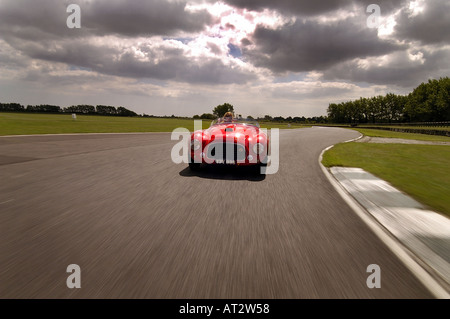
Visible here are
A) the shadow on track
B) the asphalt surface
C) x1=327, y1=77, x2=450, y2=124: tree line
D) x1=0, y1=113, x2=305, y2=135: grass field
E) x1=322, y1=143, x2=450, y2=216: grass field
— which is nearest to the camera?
the asphalt surface

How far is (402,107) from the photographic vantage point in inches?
4112

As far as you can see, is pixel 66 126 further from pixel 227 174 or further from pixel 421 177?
pixel 421 177

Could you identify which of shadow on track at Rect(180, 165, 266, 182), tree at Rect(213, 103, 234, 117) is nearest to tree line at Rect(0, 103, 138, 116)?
tree at Rect(213, 103, 234, 117)

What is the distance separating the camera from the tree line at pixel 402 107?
68.7m

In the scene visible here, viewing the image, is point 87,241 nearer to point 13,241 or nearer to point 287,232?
point 13,241

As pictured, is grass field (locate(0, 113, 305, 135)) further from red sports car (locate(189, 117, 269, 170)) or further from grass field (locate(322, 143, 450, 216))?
grass field (locate(322, 143, 450, 216))

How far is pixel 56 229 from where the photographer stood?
8.72ft

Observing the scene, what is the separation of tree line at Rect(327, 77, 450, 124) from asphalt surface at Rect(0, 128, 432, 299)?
85.5 meters

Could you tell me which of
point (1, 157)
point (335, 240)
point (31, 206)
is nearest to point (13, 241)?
point (31, 206)

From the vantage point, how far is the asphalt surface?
179cm

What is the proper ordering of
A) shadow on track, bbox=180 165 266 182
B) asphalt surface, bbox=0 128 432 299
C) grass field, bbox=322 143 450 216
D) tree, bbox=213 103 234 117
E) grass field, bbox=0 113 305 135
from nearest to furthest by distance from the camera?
asphalt surface, bbox=0 128 432 299 < grass field, bbox=322 143 450 216 < shadow on track, bbox=180 165 266 182 < grass field, bbox=0 113 305 135 < tree, bbox=213 103 234 117

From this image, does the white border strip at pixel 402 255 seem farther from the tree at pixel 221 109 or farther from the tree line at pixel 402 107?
the tree at pixel 221 109

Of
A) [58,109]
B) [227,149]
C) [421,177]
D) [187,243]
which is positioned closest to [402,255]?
[187,243]
